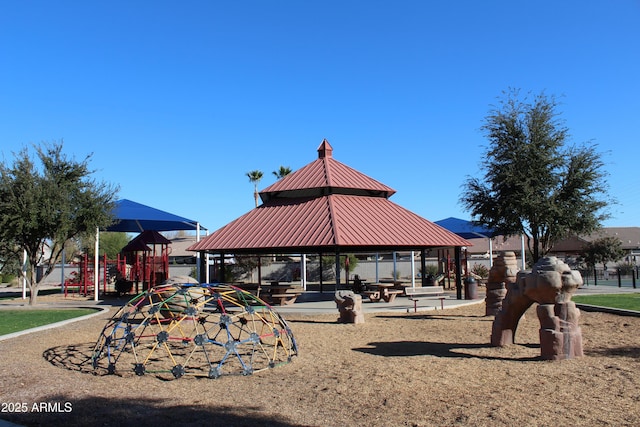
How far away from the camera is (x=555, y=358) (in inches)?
339

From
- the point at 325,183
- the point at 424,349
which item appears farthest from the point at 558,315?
the point at 325,183

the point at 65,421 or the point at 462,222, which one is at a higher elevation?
the point at 462,222

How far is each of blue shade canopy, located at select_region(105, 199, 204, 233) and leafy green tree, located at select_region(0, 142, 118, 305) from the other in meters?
3.13

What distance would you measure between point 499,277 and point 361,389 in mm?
8171

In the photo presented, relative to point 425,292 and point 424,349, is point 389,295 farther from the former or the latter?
point 424,349

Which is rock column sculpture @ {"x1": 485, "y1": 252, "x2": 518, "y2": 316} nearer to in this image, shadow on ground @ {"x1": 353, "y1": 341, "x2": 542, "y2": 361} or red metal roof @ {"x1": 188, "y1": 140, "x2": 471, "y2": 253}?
shadow on ground @ {"x1": 353, "y1": 341, "x2": 542, "y2": 361}

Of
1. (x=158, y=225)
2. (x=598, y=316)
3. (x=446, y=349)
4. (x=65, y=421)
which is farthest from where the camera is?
(x=158, y=225)

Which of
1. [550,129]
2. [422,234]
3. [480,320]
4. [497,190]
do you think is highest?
[550,129]

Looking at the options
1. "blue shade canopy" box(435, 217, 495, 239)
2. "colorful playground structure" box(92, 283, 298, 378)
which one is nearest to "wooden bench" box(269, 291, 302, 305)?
"colorful playground structure" box(92, 283, 298, 378)

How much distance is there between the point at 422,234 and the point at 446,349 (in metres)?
11.2

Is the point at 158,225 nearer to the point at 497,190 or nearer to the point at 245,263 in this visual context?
the point at 245,263

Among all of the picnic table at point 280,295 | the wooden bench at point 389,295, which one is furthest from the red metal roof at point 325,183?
the wooden bench at point 389,295

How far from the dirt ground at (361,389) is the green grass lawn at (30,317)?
115 inches

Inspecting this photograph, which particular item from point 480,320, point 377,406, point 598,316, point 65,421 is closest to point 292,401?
point 377,406
